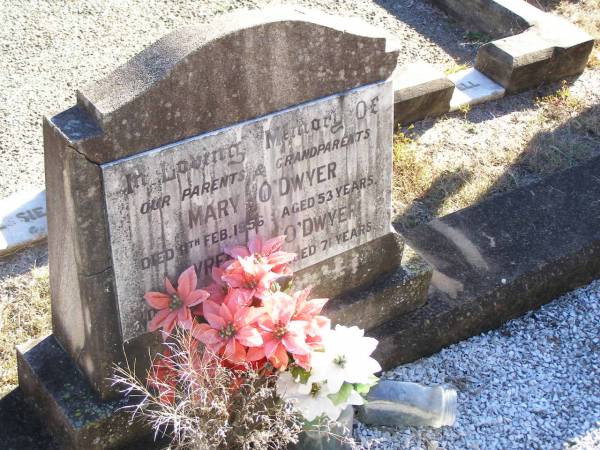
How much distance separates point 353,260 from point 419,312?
48cm

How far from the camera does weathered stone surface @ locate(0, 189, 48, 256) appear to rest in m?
4.46

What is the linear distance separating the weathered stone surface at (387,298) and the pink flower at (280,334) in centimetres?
67

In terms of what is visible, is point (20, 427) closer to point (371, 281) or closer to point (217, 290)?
point (217, 290)

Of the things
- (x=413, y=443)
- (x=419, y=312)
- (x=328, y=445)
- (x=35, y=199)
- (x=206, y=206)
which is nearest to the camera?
(x=206, y=206)

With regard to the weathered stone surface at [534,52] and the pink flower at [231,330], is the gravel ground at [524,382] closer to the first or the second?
the pink flower at [231,330]

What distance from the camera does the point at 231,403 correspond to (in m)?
2.88

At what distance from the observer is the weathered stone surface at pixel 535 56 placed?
233 inches

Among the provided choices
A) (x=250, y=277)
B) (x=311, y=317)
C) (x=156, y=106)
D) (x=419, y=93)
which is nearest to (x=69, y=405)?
(x=250, y=277)

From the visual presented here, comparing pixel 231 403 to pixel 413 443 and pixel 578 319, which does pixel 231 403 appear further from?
pixel 578 319

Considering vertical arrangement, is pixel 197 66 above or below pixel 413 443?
above

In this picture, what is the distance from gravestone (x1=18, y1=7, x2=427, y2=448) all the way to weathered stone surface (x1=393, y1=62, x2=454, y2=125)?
2.05 meters

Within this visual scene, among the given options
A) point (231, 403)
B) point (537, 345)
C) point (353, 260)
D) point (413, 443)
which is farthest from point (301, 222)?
point (537, 345)

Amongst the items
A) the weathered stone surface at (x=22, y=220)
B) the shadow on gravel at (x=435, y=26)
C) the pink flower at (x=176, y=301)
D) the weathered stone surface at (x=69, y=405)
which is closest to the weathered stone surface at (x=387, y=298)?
the pink flower at (x=176, y=301)

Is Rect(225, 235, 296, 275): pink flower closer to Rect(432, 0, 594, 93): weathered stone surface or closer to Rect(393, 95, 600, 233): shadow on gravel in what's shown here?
Rect(393, 95, 600, 233): shadow on gravel
